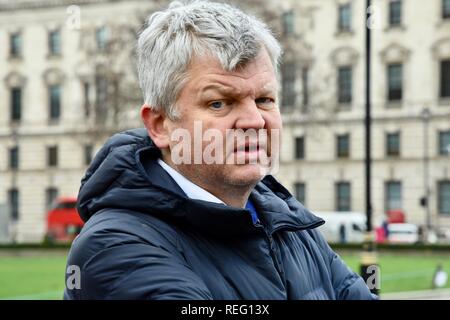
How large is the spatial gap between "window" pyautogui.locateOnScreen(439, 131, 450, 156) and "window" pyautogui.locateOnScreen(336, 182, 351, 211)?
5.92m

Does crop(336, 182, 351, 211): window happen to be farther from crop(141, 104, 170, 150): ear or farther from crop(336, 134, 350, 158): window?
crop(141, 104, 170, 150): ear

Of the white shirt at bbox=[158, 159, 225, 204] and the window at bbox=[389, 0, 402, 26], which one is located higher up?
the window at bbox=[389, 0, 402, 26]

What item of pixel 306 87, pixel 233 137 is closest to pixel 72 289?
pixel 233 137

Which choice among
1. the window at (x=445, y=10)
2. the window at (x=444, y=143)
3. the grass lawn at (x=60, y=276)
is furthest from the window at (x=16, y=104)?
the grass lawn at (x=60, y=276)

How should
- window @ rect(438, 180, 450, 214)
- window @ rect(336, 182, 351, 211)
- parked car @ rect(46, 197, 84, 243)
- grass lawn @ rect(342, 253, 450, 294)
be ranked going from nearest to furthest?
grass lawn @ rect(342, 253, 450, 294) → parked car @ rect(46, 197, 84, 243) → window @ rect(438, 180, 450, 214) → window @ rect(336, 182, 351, 211)

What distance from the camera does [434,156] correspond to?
192 feet

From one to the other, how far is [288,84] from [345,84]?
7.52 metres

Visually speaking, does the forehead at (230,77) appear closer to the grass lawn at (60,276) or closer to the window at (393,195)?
the grass lawn at (60,276)

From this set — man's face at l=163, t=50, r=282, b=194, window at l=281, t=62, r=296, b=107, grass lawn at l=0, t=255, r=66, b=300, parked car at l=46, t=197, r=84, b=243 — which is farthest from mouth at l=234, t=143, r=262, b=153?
parked car at l=46, t=197, r=84, b=243

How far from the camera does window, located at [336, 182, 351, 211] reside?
6172cm

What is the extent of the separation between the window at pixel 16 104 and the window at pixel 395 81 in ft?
80.4

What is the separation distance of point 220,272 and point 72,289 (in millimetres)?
279

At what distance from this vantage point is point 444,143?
192ft

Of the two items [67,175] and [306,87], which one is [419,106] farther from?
[67,175]
